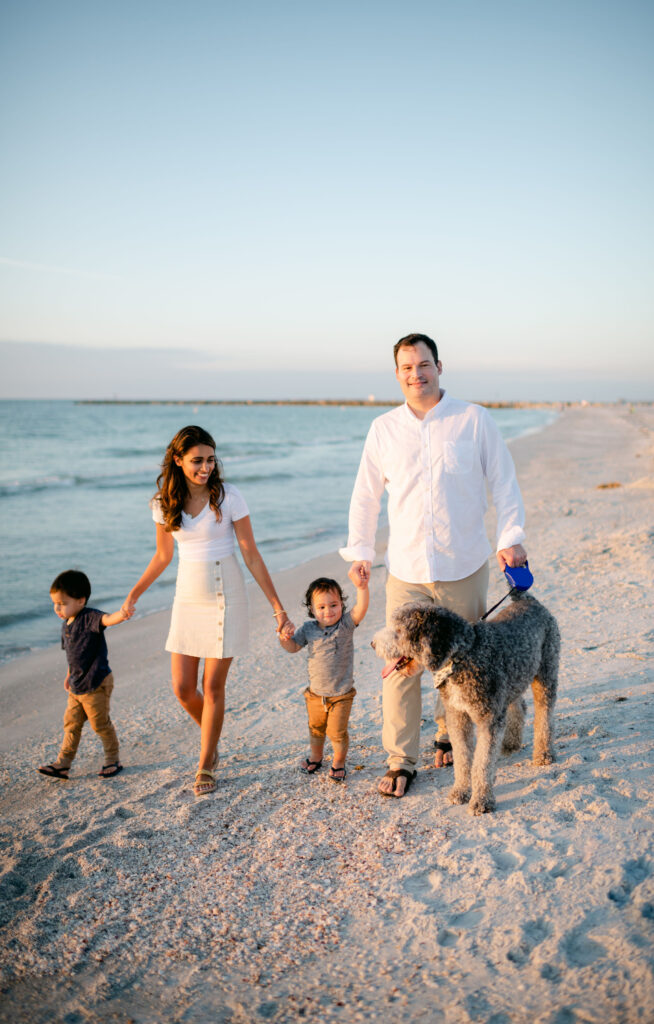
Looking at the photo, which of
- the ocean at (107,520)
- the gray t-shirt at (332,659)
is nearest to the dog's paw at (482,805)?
the gray t-shirt at (332,659)

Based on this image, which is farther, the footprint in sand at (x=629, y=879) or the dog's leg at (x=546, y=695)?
the dog's leg at (x=546, y=695)

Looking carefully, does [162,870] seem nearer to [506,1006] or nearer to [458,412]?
[506,1006]

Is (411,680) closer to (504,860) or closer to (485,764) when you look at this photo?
(485,764)

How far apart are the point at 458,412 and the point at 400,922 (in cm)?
272

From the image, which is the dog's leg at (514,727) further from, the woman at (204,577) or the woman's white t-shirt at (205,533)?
the woman's white t-shirt at (205,533)

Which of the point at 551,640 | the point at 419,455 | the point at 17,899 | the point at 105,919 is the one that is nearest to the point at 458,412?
the point at 419,455

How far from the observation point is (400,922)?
2.73 meters

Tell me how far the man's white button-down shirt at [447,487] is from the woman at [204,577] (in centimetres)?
108

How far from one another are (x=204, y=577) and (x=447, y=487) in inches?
69.5

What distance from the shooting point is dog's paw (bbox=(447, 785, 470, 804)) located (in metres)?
3.55

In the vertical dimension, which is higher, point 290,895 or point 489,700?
point 489,700

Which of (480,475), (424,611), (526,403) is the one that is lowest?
(424,611)

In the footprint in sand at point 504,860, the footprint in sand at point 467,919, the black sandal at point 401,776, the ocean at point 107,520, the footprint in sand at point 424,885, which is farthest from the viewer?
the ocean at point 107,520

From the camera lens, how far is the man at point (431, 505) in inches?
143
